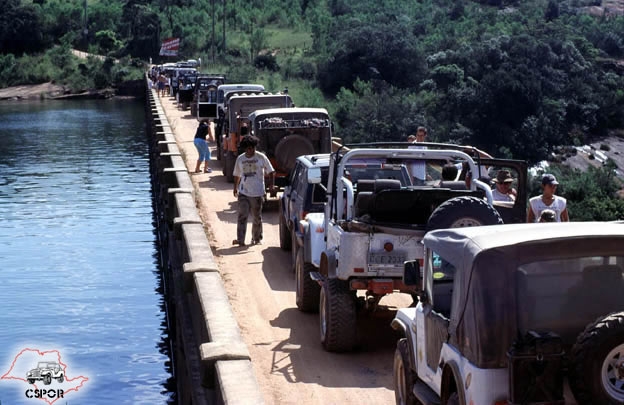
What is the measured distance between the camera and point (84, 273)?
27422mm

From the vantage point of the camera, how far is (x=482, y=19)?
10856cm

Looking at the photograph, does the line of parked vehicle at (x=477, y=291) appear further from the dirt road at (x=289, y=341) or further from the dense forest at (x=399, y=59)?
the dense forest at (x=399, y=59)

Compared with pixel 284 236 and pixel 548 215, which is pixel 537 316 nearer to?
pixel 548 215

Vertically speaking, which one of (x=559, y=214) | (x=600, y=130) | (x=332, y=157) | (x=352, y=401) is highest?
(x=332, y=157)

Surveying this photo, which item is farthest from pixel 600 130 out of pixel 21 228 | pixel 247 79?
pixel 21 228

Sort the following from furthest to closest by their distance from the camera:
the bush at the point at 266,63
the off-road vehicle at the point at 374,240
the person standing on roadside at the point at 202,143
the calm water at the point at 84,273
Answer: the bush at the point at 266,63 < the person standing on roadside at the point at 202,143 < the calm water at the point at 84,273 < the off-road vehicle at the point at 374,240

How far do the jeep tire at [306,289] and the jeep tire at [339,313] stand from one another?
169cm

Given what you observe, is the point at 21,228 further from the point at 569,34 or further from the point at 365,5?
the point at 365,5

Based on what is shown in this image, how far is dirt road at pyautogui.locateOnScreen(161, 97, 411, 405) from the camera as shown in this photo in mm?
10195

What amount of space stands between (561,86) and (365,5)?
6052 centimetres

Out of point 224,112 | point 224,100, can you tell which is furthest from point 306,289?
point 224,100

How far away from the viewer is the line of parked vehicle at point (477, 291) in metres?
6.16

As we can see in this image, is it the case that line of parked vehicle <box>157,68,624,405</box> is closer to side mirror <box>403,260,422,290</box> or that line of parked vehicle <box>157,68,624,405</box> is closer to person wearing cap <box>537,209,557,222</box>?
side mirror <box>403,260,422,290</box>

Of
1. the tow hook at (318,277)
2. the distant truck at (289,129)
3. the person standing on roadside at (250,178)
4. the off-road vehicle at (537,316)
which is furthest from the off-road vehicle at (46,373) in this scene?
the off-road vehicle at (537,316)
